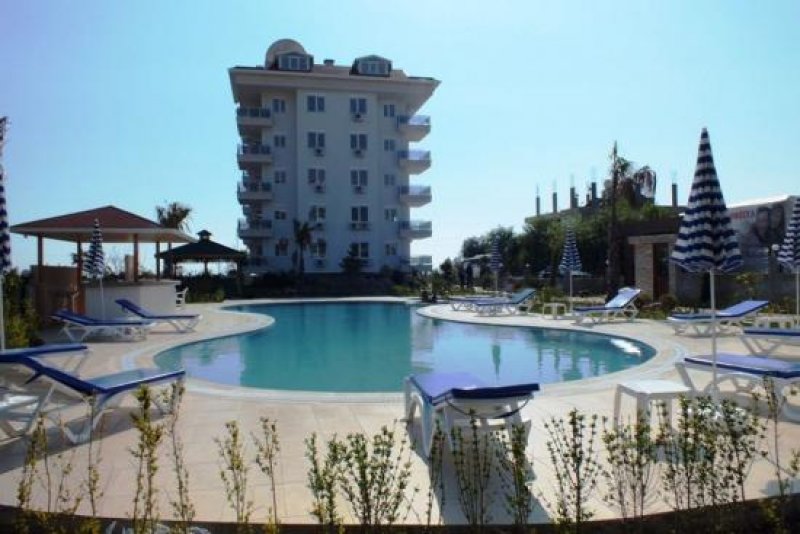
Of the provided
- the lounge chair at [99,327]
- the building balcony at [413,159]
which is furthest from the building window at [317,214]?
the lounge chair at [99,327]

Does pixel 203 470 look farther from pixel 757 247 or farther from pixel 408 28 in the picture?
pixel 757 247

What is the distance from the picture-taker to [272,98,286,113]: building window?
4238 cm

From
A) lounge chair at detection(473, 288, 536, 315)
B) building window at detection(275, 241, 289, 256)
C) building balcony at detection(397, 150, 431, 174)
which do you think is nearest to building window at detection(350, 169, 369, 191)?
building balcony at detection(397, 150, 431, 174)

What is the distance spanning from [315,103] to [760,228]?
30.6 m

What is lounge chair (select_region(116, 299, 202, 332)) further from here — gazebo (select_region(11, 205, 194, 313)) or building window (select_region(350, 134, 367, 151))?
building window (select_region(350, 134, 367, 151))

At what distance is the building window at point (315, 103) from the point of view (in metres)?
42.5

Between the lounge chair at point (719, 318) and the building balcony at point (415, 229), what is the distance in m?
30.1

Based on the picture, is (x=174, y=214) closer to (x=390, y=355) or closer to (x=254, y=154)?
(x=254, y=154)

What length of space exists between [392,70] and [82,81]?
3476 cm

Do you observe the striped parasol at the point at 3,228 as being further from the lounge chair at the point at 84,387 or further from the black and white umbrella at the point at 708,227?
the black and white umbrella at the point at 708,227

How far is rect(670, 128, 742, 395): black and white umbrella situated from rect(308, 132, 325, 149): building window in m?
38.6

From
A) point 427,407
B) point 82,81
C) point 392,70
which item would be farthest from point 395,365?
point 392,70

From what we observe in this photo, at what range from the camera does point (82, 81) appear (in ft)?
43.6

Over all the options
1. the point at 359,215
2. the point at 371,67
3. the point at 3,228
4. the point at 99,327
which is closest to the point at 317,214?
the point at 359,215
